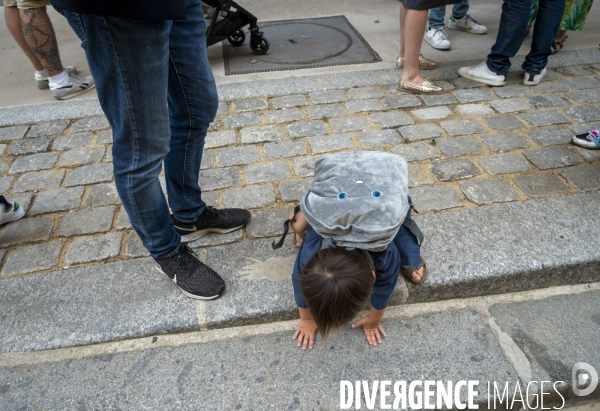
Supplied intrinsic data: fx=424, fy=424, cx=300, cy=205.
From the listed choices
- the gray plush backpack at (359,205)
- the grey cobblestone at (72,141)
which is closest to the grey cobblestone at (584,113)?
the gray plush backpack at (359,205)

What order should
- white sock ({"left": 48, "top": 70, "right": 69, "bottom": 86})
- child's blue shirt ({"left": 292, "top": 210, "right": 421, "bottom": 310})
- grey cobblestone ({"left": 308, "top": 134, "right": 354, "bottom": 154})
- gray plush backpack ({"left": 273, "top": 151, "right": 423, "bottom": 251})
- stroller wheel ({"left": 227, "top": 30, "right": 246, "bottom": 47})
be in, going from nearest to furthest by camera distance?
gray plush backpack ({"left": 273, "top": 151, "right": 423, "bottom": 251})
child's blue shirt ({"left": 292, "top": 210, "right": 421, "bottom": 310})
grey cobblestone ({"left": 308, "top": 134, "right": 354, "bottom": 154})
white sock ({"left": 48, "top": 70, "right": 69, "bottom": 86})
stroller wheel ({"left": 227, "top": 30, "right": 246, "bottom": 47})

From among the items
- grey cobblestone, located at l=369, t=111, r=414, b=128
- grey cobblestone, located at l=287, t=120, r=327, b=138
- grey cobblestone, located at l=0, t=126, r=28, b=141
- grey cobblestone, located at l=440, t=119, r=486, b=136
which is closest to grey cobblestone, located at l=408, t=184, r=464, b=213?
grey cobblestone, located at l=440, t=119, r=486, b=136

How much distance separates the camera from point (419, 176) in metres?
2.45

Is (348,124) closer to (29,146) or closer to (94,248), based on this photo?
(94,248)

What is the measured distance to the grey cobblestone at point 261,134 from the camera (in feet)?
9.37

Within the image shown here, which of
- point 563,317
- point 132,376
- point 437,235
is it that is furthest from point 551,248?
point 132,376

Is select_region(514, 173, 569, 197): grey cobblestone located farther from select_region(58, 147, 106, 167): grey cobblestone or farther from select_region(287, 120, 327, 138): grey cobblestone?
select_region(58, 147, 106, 167): grey cobblestone

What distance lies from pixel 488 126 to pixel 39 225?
280 centimetres

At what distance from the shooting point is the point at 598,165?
246 centimetres

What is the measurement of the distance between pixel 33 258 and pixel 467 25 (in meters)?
4.44

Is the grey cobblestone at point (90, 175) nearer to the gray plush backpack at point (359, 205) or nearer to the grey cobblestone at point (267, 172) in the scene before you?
the grey cobblestone at point (267, 172)

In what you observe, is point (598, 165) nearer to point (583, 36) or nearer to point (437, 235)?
point (437, 235)

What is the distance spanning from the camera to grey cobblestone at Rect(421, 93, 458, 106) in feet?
10.4

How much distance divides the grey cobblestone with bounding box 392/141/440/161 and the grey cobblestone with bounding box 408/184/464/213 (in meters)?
0.30
